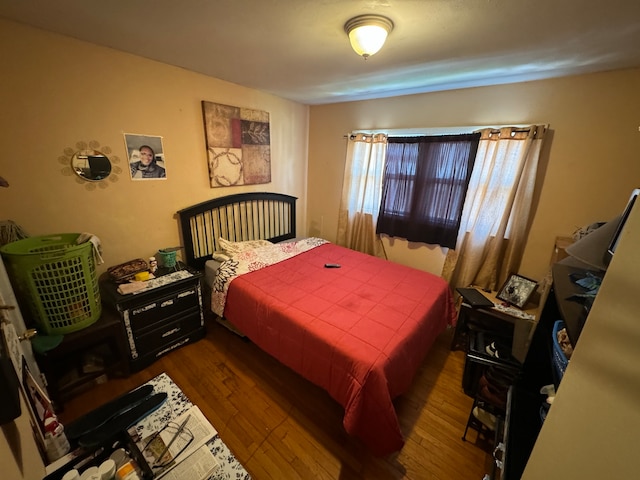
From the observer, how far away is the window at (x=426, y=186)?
8.21 ft

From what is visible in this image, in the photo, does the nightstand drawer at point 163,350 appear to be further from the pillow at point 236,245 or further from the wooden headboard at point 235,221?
the pillow at point 236,245

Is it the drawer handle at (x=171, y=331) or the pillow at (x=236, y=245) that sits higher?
the pillow at (x=236, y=245)

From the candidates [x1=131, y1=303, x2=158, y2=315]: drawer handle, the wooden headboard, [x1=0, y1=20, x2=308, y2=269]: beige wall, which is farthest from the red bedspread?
[x1=0, y1=20, x2=308, y2=269]: beige wall

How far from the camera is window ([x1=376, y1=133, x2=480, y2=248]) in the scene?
2.50m

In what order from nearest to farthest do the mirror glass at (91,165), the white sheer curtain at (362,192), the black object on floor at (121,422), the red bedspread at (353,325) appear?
1. the black object on floor at (121,422)
2. the red bedspread at (353,325)
3. the mirror glass at (91,165)
4. the white sheer curtain at (362,192)

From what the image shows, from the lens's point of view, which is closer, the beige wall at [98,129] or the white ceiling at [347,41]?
the white ceiling at [347,41]

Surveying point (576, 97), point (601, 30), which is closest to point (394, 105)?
point (576, 97)

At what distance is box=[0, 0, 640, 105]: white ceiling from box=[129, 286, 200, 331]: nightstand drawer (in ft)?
6.11

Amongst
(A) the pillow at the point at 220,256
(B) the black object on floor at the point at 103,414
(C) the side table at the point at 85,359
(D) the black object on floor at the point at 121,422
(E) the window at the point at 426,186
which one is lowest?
(C) the side table at the point at 85,359

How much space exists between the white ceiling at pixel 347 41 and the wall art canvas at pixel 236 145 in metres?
0.44

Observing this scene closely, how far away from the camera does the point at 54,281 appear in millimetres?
1511

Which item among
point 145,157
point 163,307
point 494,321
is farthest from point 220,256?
point 494,321

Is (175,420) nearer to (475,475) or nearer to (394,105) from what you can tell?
(475,475)

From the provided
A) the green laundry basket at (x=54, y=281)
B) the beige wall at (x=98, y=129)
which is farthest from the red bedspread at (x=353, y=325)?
the beige wall at (x=98, y=129)
